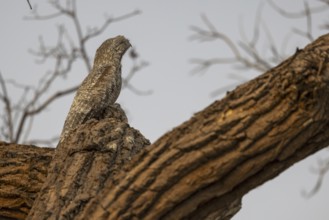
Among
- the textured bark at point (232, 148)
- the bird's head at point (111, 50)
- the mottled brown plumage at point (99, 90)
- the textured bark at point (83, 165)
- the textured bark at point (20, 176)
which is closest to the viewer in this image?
the textured bark at point (232, 148)

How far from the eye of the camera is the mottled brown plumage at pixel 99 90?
4832 millimetres

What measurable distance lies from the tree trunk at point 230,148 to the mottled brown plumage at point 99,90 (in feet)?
7.53

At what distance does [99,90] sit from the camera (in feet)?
17.0

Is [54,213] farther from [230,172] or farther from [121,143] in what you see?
[230,172]

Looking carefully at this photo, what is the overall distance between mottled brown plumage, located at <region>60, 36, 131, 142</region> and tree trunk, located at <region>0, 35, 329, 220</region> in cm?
230

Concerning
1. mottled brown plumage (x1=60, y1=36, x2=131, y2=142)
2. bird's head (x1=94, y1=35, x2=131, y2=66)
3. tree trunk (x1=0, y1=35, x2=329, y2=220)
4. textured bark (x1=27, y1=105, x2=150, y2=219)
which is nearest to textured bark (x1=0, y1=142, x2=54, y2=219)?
textured bark (x1=27, y1=105, x2=150, y2=219)

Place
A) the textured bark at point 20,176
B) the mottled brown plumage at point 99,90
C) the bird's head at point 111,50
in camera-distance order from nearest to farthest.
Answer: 1. the textured bark at point 20,176
2. the mottled brown plumage at point 99,90
3. the bird's head at point 111,50

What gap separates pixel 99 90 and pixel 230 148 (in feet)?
10.8

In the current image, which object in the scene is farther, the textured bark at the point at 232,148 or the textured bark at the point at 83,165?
the textured bark at the point at 83,165

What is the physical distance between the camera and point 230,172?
206 cm

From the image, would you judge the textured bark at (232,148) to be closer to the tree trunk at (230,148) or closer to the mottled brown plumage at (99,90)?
the tree trunk at (230,148)

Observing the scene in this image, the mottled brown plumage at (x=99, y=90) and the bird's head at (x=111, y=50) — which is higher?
the bird's head at (x=111, y=50)

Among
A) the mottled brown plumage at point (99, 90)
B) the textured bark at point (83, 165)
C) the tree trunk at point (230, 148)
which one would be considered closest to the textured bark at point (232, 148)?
the tree trunk at point (230, 148)

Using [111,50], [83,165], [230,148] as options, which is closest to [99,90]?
[111,50]
